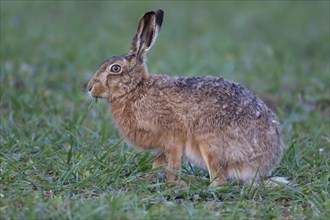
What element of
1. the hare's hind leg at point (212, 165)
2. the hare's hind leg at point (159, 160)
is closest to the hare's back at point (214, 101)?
the hare's hind leg at point (212, 165)

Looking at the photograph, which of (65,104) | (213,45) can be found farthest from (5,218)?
(213,45)

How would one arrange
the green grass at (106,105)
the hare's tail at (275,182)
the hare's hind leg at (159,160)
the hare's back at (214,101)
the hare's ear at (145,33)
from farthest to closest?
1. the hare's ear at (145,33)
2. the hare's hind leg at (159,160)
3. the hare's back at (214,101)
4. the hare's tail at (275,182)
5. the green grass at (106,105)

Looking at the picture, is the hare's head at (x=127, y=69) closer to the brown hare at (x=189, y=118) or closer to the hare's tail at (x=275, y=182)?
the brown hare at (x=189, y=118)

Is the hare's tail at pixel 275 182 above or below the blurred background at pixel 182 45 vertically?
below

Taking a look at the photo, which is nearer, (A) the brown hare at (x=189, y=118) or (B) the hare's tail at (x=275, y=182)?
(B) the hare's tail at (x=275, y=182)

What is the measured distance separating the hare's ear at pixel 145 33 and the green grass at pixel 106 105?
823mm

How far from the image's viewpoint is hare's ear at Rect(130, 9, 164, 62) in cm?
622

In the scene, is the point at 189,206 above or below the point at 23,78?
below

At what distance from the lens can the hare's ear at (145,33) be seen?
6223 millimetres

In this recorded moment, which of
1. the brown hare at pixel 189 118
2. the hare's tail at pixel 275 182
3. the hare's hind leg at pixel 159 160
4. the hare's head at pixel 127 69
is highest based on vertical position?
the hare's head at pixel 127 69

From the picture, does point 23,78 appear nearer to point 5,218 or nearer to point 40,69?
point 40,69

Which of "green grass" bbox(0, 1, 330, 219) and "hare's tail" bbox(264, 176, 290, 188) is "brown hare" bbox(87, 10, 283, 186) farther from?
"green grass" bbox(0, 1, 330, 219)

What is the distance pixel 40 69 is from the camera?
947 centimetres

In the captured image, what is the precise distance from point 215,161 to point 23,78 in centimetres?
385
